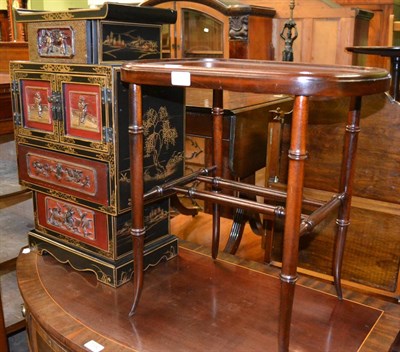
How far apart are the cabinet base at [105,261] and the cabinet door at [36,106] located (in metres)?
0.33

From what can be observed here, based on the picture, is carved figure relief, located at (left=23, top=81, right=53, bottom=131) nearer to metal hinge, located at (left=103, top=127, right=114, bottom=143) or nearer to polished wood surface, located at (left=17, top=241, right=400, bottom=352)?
metal hinge, located at (left=103, top=127, right=114, bottom=143)

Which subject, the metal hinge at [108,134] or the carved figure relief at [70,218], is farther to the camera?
the carved figure relief at [70,218]

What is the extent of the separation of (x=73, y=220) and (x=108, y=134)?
0.33 m

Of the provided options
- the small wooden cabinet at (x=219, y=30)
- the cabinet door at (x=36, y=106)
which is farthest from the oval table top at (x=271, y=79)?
the small wooden cabinet at (x=219, y=30)

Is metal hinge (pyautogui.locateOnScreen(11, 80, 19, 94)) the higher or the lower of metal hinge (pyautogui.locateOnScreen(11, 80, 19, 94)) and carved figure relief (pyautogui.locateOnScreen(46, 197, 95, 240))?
the higher

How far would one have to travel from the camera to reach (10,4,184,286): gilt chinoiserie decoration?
3.89 feet

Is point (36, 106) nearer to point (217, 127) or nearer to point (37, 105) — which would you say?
point (37, 105)

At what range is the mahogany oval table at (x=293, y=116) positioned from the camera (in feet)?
2.73

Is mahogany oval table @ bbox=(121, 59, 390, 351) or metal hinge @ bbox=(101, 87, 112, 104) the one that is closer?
mahogany oval table @ bbox=(121, 59, 390, 351)

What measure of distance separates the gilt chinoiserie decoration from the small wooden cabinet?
1869 millimetres

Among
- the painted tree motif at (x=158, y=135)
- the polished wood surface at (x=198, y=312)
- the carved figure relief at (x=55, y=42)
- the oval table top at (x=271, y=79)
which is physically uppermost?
the carved figure relief at (x=55, y=42)

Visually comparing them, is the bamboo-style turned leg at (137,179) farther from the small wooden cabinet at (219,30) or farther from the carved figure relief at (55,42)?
the small wooden cabinet at (219,30)

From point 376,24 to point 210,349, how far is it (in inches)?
118

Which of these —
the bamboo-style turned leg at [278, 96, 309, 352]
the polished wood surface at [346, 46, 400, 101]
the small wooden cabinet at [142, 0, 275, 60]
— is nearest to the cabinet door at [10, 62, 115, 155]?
the bamboo-style turned leg at [278, 96, 309, 352]
